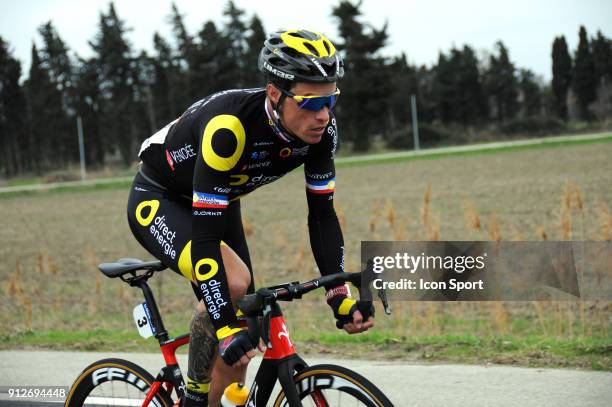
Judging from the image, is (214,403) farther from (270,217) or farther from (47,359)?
(270,217)

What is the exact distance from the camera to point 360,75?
59719 mm

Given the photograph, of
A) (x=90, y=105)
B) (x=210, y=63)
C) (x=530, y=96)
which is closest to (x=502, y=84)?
(x=530, y=96)

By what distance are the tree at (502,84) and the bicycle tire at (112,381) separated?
61.2 meters

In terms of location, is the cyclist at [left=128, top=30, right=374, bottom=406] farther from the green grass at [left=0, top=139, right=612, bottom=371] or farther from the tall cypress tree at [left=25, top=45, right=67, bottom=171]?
the tall cypress tree at [left=25, top=45, right=67, bottom=171]

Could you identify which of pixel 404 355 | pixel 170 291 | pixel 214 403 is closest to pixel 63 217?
pixel 170 291

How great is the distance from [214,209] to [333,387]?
2.85ft

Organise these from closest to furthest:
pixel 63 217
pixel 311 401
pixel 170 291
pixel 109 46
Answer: pixel 311 401 < pixel 170 291 < pixel 63 217 < pixel 109 46

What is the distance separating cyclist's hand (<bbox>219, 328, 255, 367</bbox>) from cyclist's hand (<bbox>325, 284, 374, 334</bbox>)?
19.5 inches

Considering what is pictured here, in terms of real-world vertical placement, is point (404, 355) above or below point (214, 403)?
below

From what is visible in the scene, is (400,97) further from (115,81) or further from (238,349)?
(238,349)

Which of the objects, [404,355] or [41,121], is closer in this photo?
[404,355]

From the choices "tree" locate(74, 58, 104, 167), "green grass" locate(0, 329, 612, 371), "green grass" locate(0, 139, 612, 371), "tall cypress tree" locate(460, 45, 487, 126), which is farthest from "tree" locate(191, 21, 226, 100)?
"green grass" locate(0, 329, 612, 371)

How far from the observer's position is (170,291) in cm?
1076

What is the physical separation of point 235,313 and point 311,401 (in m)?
0.46
